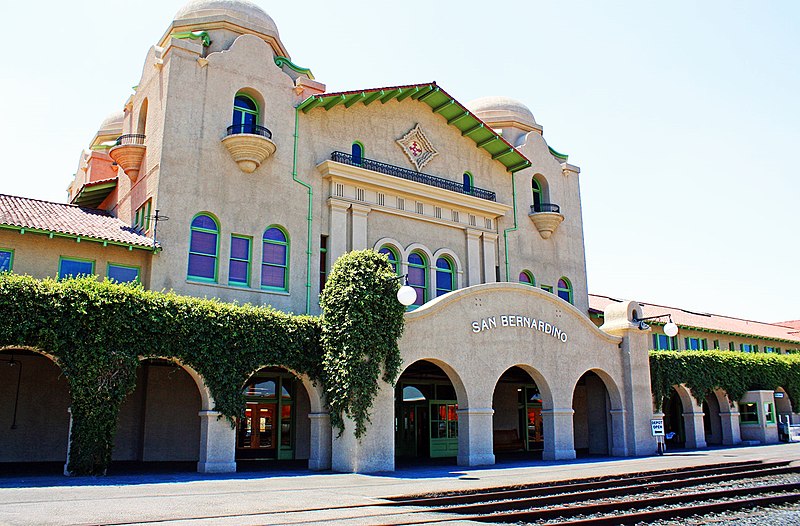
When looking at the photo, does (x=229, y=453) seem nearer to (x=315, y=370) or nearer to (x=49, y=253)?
(x=315, y=370)

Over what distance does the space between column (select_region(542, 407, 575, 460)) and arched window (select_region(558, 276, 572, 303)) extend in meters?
8.79

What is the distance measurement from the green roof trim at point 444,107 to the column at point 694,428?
44.2 feet

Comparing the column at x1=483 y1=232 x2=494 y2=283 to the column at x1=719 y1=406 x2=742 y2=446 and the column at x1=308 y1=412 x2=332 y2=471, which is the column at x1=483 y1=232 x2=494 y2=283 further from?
the column at x1=719 y1=406 x2=742 y2=446

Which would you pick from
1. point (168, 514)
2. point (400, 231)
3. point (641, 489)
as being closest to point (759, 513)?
point (641, 489)

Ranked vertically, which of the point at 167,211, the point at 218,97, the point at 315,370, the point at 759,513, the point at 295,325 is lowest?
the point at 759,513

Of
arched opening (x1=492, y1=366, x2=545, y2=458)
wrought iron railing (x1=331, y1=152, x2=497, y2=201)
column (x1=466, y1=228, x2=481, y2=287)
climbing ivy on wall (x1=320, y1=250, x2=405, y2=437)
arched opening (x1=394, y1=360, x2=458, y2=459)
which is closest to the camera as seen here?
climbing ivy on wall (x1=320, y1=250, x2=405, y2=437)

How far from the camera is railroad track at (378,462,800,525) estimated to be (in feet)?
39.3

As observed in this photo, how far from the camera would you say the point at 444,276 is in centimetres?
2844

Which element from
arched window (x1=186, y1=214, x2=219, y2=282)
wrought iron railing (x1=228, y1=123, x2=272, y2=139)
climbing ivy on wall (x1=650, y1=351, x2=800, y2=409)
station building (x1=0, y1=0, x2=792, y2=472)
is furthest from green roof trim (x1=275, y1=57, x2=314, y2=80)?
climbing ivy on wall (x1=650, y1=351, x2=800, y2=409)

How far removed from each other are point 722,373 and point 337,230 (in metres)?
20.3

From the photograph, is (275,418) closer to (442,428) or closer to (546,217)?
(442,428)

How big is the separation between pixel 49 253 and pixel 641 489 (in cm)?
1726

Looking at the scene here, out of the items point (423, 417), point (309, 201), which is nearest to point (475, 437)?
point (423, 417)

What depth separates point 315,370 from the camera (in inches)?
834
